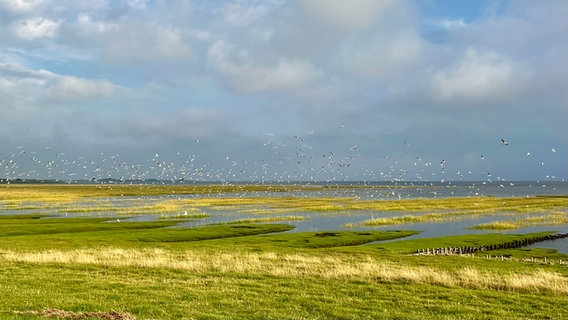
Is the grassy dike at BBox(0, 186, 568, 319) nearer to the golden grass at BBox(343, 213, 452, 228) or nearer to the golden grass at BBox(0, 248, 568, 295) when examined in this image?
the golden grass at BBox(0, 248, 568, 295)

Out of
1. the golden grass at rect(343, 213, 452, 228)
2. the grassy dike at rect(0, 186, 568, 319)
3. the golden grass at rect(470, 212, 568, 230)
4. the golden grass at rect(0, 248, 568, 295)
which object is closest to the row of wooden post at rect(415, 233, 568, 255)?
the grassy dike at rect(0, 186, 568, 319)

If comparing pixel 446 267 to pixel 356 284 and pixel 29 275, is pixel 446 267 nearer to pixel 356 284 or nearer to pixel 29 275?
pixel 356 284

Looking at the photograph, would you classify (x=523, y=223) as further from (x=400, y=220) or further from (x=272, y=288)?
(x=272, y=288)

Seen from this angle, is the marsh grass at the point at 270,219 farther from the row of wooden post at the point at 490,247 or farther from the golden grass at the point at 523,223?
the row of wooden post at the point at 490,247

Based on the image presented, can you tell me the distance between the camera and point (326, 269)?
30.5 metres

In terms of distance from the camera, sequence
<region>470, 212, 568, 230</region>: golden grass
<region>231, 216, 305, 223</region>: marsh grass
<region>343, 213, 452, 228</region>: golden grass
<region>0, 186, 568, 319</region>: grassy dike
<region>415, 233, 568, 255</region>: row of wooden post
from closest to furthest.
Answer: <region>0, 186, 568, 319</region>: grassy dike < <region>415, 233, 568, 255</region>: row of wooden post < <region>470, 212, 568, 230</region>: golden grass < <region>343, 213, 452, 228</region>: golden grass < <region>231, 216, 305, 223</region>: marsh grass

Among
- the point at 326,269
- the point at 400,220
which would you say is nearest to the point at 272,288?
the point at 326,269

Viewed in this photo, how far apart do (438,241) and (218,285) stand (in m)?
38.6

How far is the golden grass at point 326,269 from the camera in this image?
26.5 m

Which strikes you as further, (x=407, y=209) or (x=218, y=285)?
(x=407, y=209)

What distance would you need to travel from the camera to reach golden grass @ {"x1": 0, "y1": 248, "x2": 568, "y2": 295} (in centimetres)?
2650

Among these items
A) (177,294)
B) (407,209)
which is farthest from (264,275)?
(407,209)

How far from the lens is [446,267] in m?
34.3

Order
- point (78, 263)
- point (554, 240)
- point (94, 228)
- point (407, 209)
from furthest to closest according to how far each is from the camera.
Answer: point (407, 209), point (94, 228), point (554, 240), point (78, 263)
